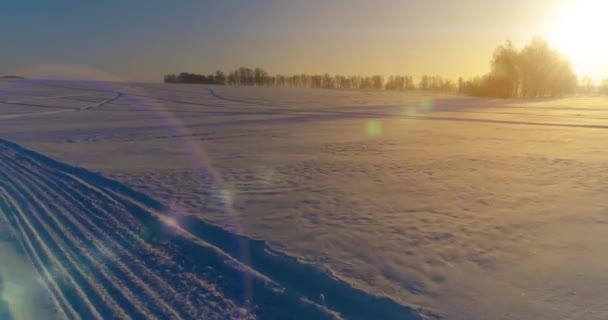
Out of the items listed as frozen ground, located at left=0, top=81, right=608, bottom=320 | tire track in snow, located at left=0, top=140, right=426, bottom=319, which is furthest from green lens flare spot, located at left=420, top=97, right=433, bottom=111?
tire track in snow, located at left=0, top=140, right=426, bottom=319

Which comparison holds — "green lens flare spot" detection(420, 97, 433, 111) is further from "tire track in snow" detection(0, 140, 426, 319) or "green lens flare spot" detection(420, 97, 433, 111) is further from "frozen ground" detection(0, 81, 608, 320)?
"tire track in snow" detection(0, 140, 426, 319)

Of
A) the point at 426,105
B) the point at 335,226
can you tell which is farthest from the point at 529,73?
the point at 335,226

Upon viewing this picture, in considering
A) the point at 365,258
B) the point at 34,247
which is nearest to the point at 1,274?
the point at 34,247

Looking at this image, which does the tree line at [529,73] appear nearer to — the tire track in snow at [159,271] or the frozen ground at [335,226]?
the frozen ground at [335,226]

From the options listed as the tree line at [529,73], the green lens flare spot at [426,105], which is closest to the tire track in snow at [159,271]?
the green lens flare spot at [426,105]

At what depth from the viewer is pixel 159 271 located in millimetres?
4020

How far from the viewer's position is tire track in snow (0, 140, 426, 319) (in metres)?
3.38

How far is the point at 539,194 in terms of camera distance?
271 inches

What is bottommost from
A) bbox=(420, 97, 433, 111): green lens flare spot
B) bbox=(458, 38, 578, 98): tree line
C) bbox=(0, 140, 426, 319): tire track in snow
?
bbox=(0, 140, 426, 319): tire track in snow

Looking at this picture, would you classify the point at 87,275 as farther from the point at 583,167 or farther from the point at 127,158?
the point at 583,167

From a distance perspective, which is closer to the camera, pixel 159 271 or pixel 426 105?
pixel 159 271

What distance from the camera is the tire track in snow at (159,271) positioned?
3377 millimetres

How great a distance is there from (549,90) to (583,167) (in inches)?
2882

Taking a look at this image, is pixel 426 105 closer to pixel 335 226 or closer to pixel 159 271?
pixel 335 226
